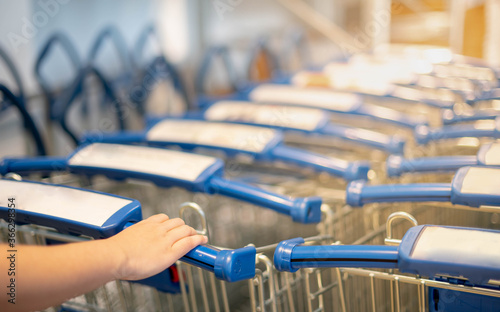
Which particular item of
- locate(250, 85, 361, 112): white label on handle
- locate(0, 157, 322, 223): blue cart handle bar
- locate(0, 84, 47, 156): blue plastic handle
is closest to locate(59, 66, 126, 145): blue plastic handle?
locate(0, 84, 47, 156): blue plastic handle

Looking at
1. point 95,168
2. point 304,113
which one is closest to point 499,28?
point 304,113

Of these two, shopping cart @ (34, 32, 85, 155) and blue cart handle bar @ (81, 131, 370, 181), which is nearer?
blue cart handle bar @ (81, 131, 370, 181)

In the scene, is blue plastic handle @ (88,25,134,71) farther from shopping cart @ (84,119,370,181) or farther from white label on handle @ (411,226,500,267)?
white label on handle @ (411,226,500,267)

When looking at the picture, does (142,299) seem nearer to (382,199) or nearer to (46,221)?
(46,221)

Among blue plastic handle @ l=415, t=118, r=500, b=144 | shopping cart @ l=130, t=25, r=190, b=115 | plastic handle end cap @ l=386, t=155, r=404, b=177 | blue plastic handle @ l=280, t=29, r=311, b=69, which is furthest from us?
blue plastic handle @ l=280, t=29, r=311, b=69

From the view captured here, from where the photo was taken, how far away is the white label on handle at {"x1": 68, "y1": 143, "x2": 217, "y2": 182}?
1.18 m

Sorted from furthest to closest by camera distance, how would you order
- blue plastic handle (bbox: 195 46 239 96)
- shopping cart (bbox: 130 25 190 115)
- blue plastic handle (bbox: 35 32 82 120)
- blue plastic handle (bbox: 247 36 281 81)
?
blue plastic handle (bbox: 247 36 281 81) < blue plastic handle (bbox: 195 46 239 96) < shopping cart (bbox: 130 25 190 115) < blue plastic handle (bbox: 35 32 82 120)

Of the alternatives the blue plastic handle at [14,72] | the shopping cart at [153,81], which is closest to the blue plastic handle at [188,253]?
the blue plastic handle at [14,72]

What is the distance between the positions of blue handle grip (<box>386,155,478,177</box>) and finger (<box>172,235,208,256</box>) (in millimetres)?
666

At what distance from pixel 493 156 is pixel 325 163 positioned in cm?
44

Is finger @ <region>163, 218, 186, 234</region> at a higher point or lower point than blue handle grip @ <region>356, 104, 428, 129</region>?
lower

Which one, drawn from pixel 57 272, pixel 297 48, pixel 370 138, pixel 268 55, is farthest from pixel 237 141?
pixel 297 48

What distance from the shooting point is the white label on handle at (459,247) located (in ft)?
2.24

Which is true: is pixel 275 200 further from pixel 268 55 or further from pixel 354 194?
pixel 268 55
